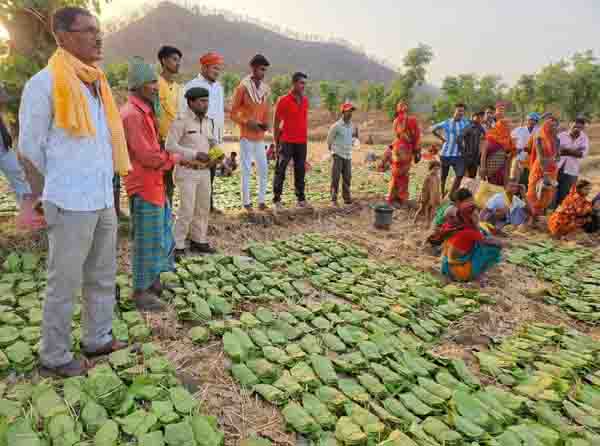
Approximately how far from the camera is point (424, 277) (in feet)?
14.2

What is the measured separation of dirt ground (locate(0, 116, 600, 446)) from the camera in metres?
2.26

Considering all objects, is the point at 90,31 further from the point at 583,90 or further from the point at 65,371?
the point at 583,90

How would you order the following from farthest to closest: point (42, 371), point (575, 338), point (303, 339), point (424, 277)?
point (424, 277) < point (575, 338) < point (303, 339) < point (42, 371)

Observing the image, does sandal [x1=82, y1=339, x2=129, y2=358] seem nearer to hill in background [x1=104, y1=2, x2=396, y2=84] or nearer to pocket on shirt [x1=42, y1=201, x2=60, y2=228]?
pocket on shirt [x1=42, y1=201, x2=60, y2=228]

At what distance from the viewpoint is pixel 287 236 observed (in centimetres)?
529

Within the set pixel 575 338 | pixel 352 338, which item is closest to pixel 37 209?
pixel 352 338

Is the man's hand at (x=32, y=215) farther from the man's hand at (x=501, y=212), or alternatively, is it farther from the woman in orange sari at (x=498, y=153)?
the woman in orange sari at (x=498, y=153)

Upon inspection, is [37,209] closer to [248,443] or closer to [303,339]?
[248,443]

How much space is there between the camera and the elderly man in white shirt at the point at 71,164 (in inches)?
79.2

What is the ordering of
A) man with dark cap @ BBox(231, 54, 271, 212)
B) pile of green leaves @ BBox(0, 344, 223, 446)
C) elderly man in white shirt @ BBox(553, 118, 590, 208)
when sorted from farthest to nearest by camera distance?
elderly man in white shirt @ BBox(553, 118, 590, 208), man with dark cap @ BBox(231, 54, 271, 212), pile of green leaves @ BBox(0, 344, 223, 446)

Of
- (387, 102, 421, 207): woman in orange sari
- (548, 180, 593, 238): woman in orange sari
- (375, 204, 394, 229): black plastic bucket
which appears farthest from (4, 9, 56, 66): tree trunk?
(548, 180, 593, 238): woman in orange sari

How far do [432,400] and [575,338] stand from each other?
1.79m

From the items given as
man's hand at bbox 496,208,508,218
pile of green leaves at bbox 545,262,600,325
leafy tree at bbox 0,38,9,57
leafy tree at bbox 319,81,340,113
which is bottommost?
pile of green leaves at bbox 545,262,600,325

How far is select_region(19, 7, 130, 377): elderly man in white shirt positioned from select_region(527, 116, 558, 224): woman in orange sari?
6069 millimetres
